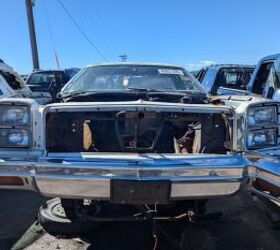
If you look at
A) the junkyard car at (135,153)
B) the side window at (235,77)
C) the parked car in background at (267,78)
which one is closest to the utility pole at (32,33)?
the side window at (235,77)

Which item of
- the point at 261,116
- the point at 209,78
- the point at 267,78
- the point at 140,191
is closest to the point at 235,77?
the point at 209,78

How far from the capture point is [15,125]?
388cm

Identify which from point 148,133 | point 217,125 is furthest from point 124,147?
point 217,125

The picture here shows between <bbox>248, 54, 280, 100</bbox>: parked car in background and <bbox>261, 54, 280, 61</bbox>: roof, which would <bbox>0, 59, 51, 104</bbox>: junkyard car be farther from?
<bbox>261, 54, 280, 61</bbox>: roof

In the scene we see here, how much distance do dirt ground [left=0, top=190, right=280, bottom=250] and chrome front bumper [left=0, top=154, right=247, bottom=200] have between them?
0.97 meters

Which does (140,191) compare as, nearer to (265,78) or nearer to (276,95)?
(276,95)

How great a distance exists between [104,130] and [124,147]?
0.30 meters

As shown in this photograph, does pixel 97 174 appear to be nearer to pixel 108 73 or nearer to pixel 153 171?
pixel 153 171

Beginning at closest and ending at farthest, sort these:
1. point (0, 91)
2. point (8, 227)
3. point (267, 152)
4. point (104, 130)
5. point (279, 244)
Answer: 1. point (267, 152)
2. point (104, 130)
3. point (279, 244)
4. point (8, 227)
5. point (0, 91)

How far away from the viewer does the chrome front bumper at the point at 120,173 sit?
3.51 meters

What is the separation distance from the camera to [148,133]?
4.05 meters

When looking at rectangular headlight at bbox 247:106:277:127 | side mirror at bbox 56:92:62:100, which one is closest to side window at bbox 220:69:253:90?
side mirror at bbox 56:92:62:100

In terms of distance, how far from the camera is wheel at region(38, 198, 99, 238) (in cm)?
430

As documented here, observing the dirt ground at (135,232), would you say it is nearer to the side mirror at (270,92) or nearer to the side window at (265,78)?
the side mirror at (270,92)
